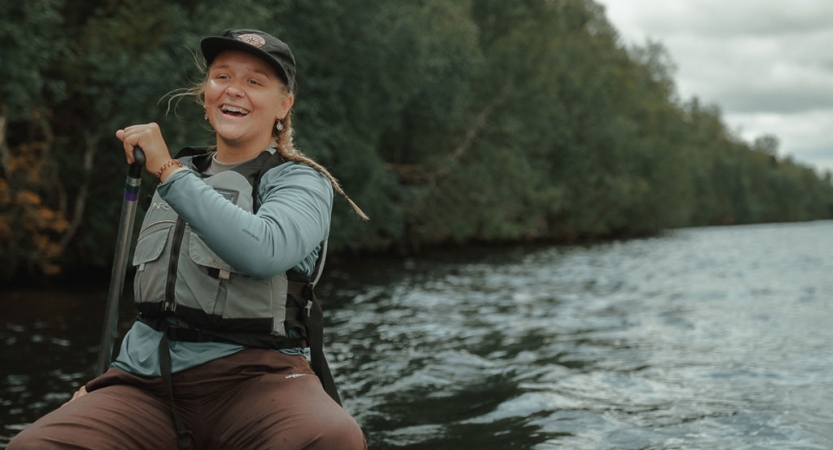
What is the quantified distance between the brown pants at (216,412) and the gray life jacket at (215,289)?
4.4 inches

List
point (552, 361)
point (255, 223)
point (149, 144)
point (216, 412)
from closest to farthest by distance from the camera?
point (255, 223)
point (149, 144)
point (216, 412)
point (552, 361)

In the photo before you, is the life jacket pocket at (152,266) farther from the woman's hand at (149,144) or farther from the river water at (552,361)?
the river water at (552,361)

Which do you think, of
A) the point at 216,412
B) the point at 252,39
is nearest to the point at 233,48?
the point at 252,39

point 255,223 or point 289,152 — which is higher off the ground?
point 289,152

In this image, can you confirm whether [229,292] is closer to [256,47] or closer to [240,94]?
[240,94]

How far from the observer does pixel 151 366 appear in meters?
3.16

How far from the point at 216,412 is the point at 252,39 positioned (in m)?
1.38

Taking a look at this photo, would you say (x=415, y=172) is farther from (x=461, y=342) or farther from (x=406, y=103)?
(x=461, y=342)

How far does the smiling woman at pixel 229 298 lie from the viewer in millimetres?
2816

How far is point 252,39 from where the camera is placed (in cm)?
320

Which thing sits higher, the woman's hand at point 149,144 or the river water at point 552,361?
the woman's hand at point 149,144

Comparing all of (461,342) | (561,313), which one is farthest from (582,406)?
(561,313)

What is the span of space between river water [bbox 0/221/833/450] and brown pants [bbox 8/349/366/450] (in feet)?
8.31

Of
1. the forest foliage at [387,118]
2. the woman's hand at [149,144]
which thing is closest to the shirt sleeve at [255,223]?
the woman's hand at [149,144]
